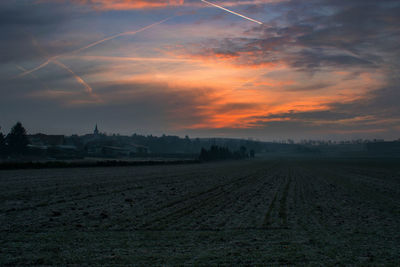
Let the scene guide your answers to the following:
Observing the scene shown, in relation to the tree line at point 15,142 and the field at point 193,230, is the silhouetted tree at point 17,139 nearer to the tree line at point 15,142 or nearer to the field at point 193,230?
the tree line at point 15,142

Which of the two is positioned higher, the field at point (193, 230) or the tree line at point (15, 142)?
the tree line at point (15, 142)

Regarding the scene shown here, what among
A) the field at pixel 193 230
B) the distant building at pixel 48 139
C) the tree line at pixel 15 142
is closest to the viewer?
the field at pixel 193 230

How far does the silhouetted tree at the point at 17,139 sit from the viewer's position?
7894cm

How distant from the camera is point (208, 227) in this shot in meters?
13.4

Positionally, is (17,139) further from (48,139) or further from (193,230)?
(193,230)

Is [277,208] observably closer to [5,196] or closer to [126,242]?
[126,242]

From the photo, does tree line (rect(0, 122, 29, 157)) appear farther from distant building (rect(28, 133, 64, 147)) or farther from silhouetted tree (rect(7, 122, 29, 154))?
distant building (rect(28, 133, 64, 147))

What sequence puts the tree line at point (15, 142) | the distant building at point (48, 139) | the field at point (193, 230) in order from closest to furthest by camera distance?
the field at point (193, 230)
the tree line at point (15, 142)
the distant building at point (48, 139)

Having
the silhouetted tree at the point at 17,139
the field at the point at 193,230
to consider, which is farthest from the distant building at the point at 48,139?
the field at the point at 193,230

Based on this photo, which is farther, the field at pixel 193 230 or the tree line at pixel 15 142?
the tree line at pixel 15 142

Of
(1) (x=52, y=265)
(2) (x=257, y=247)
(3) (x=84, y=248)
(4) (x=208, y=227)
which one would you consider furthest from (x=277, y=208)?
(1) (x=52, y=265)

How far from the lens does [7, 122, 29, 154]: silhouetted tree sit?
78.9 metres

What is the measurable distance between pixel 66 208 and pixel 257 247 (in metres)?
10.5

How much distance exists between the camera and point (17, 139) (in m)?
79.2
